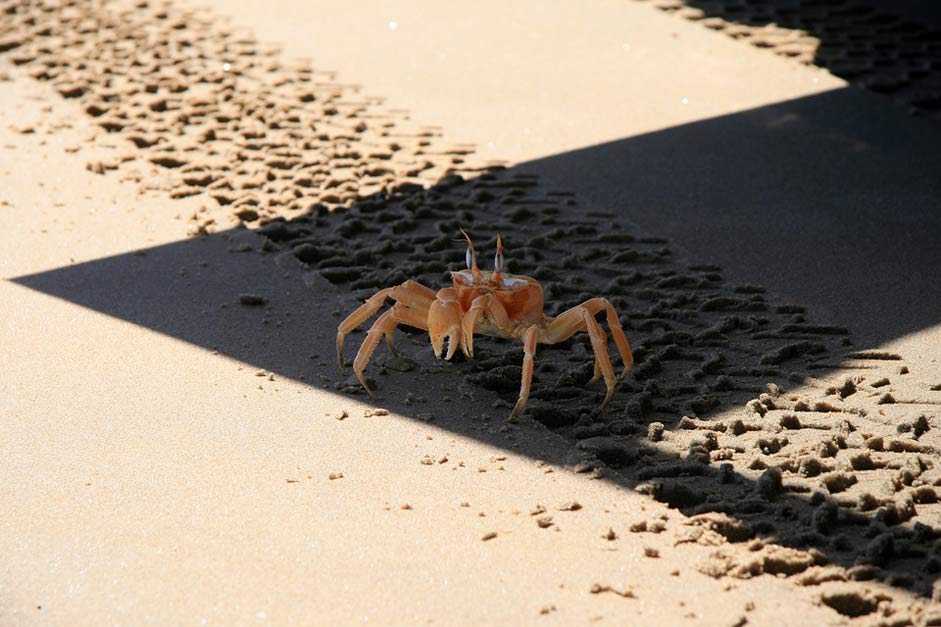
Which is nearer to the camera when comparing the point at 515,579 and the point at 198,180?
the point at 515,579

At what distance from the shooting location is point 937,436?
3.82m

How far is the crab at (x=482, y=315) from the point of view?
13.4ft

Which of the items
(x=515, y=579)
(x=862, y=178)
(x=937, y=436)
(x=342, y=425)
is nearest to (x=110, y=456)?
(x=342, y=425)

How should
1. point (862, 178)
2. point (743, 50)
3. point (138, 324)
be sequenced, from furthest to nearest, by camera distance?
point (743, 50), point (862, 178), point (138, 324)

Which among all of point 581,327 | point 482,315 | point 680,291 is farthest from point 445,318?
point 680,291

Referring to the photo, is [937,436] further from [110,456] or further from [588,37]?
[588,37]

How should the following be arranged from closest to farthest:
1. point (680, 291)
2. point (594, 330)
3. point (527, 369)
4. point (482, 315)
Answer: point (527, 369) < point (594, 330) < point (482, 315) < point (680, 291)

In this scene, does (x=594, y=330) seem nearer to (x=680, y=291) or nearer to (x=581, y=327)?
(x=581, y=327)

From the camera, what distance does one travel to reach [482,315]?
13.5ft

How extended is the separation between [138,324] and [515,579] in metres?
2.41

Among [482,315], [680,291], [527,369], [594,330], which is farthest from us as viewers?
[680,291]

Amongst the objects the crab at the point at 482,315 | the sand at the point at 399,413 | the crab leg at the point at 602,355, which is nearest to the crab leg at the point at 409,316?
the crab at the point at 482,315

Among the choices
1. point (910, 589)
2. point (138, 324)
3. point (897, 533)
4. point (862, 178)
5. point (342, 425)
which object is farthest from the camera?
point (862, 178)

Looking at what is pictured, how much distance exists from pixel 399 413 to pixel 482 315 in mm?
462
